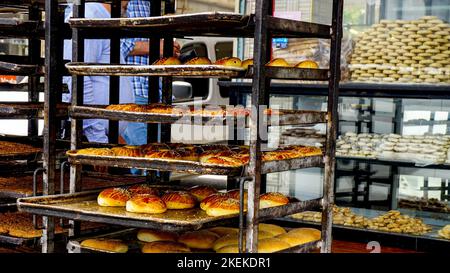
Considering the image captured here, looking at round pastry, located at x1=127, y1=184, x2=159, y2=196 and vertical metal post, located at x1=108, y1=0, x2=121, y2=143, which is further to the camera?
vertical metal post, located at x1=108, y1=0, x2=121, y2=143

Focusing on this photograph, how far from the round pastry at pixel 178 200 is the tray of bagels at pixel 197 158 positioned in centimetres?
20

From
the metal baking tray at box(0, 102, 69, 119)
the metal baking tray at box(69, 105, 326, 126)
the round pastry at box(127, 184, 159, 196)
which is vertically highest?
the metal baking tray at box(69, 105, 326, 126)

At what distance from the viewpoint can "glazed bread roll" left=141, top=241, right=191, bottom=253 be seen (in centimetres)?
359

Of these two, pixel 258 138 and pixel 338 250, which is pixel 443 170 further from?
pixel 258 138

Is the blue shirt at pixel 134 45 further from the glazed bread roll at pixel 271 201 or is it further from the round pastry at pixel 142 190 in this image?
the glazed bread roll at pixel 271 201

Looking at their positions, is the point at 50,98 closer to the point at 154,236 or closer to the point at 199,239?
the point at 154,236

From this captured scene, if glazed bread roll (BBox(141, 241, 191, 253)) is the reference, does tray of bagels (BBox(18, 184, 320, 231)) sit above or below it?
above

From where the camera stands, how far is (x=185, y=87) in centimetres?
844

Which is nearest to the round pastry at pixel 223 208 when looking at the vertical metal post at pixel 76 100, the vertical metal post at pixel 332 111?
the vertical metal post at pixel 332 111

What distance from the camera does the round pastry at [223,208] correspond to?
3414 millimetres

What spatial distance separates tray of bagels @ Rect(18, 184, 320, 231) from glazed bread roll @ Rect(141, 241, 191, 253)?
184 mm

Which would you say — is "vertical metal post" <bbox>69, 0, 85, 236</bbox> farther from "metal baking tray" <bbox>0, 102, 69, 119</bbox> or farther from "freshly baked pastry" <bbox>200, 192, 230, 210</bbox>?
"freshly baked pastry" <bbox>200, 192, 230, 210</bbox>

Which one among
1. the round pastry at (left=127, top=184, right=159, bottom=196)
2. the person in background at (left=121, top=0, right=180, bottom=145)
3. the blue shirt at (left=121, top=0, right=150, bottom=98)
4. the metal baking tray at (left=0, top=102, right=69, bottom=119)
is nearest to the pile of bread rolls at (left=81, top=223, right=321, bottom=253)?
the round pastry at (left=127, top=184, right=159, bottom=196)

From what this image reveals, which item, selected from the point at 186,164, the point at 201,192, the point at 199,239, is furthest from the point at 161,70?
the point at 199,239
